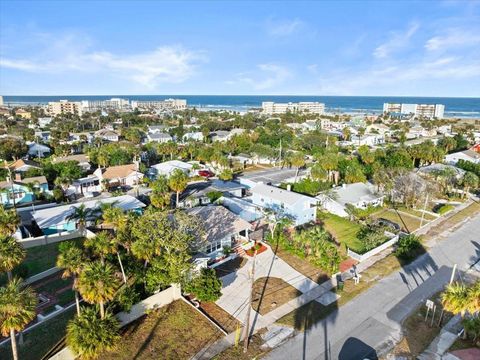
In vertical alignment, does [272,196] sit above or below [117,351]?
above

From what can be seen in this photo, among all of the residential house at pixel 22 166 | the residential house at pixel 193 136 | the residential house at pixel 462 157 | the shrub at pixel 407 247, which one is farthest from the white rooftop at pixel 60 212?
Result: the residential house at pixel 462 157

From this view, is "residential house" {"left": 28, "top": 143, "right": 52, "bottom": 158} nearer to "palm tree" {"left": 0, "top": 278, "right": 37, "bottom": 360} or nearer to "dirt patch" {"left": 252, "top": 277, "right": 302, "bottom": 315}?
"dirt patch" {"left": 252, "top": 277, "right": 302, "bottom": 315}

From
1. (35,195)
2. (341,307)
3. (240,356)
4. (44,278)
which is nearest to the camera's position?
(240,356)

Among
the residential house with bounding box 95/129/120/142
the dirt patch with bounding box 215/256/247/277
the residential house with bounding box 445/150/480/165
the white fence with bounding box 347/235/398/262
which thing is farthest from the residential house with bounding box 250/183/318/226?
the residential house with bounding box 95/129/120/142

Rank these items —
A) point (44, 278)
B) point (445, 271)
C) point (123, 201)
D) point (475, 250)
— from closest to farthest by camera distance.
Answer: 1. point (44, 278)
2. point (445, 271)
3. point (475, 250)
4. point (123, 201)

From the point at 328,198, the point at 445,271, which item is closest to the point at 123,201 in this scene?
the point at 328,198

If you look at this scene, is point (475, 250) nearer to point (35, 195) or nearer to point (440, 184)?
point (440, 184)
